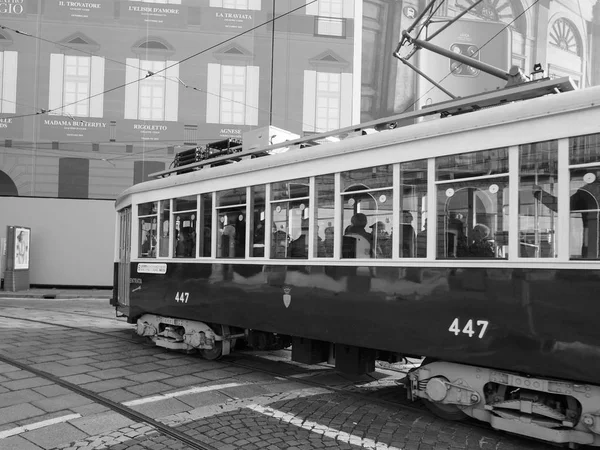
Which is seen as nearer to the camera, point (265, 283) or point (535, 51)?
point (265, 283)

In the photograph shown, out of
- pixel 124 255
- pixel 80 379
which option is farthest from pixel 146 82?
pixel 80 379

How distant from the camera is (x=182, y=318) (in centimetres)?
766

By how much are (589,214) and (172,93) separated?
65.6 ft

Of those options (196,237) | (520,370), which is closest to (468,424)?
(520,370)

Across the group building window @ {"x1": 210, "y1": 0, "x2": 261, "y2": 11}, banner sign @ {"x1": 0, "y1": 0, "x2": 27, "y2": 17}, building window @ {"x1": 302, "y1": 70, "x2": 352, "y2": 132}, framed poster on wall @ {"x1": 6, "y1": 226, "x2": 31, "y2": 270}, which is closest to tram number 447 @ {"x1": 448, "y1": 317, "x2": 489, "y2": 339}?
framed poster on wall @ {"x1": 6, "y1": 226, "x2": 31, "y2": 270}

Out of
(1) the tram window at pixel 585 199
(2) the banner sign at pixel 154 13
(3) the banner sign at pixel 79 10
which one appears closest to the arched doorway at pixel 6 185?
(3) the banner sign at pixel 79 10

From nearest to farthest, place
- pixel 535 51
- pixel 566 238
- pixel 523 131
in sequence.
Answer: pixel 566 238, pixel 523 131, pixel 535 51

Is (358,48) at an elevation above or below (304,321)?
above

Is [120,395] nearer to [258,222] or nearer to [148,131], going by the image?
[258,222]

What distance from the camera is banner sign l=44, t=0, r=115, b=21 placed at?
2178 cm

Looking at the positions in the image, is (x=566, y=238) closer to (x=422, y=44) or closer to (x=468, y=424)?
(x=468, y=424)

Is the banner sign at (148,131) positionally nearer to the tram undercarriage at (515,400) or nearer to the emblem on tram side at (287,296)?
the emblem on tram side at (287,296)

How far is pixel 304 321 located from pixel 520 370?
2.32 meters

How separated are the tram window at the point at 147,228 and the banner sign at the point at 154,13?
15755 mm
